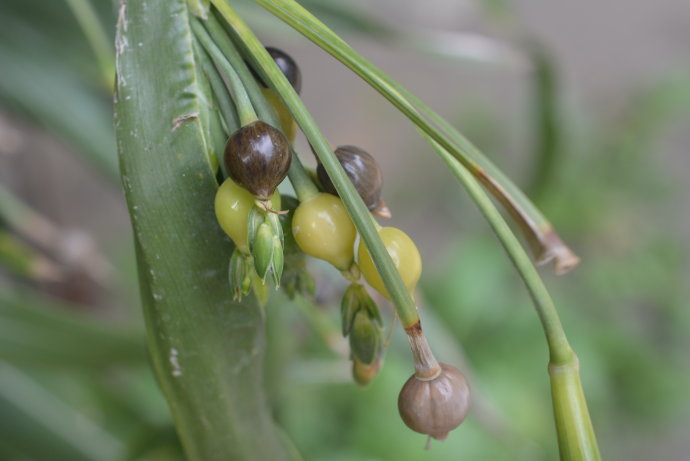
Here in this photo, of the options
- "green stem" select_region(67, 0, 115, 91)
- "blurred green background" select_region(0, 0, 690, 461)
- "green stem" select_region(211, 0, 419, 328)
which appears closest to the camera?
"green stem" select_region(211, 0, 419, 328)

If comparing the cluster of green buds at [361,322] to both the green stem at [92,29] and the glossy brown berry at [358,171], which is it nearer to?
the glossy brown berry at [358,171]

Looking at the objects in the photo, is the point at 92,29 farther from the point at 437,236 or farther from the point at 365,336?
the point at 437,236

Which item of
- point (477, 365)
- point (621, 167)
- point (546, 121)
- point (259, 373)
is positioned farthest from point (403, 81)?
point (259, 373)

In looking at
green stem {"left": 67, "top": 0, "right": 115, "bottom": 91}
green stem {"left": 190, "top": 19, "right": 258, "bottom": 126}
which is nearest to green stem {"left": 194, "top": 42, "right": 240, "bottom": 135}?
green stem {"left": 190, "top": 19, "right": 258, "bottom": 126}

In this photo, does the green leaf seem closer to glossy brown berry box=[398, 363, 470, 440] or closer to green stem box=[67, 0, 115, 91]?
glossy brown berry box=[398, 363, 470, 440]

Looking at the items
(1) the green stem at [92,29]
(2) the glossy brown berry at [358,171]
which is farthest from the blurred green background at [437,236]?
(2) the glossy brown berry at [358,171]

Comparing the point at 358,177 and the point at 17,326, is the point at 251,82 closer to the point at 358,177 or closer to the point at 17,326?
the point at 358,177

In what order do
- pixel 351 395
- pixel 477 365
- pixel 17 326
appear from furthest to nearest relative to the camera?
pixel 477 365
pixel 351 395
pixel 17 326
